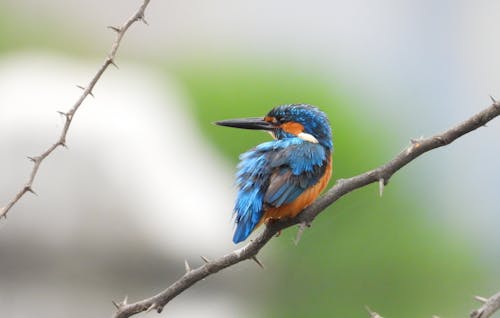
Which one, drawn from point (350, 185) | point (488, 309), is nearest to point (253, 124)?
point (350, 185)

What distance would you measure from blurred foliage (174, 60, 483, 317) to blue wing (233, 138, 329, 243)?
2.01 m

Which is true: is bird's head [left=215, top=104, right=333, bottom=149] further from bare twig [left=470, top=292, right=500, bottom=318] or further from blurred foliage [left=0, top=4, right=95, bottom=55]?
blurred foliage [left=0, top=4, right=95, bottom=55]

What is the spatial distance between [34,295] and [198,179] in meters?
0.80

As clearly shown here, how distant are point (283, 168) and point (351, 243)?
243 cm

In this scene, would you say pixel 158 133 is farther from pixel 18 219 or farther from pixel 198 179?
pixel 18 219

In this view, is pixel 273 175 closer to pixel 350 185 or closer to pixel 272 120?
pixel 272 120

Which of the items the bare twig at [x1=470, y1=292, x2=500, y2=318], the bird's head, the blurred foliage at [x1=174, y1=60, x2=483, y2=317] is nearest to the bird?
the bird's head

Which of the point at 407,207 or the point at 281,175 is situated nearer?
the point at 281,175

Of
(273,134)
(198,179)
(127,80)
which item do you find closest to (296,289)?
(198,179)

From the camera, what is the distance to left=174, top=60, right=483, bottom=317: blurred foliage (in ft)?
14.0

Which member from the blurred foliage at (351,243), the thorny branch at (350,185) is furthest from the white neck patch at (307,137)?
the blurred foliage at (351,243)

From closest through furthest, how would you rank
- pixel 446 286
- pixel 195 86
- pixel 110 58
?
pixel 110 58, pixel 446 286, pixel 195 86

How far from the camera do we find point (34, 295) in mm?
4039

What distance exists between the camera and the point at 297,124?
2158mm
